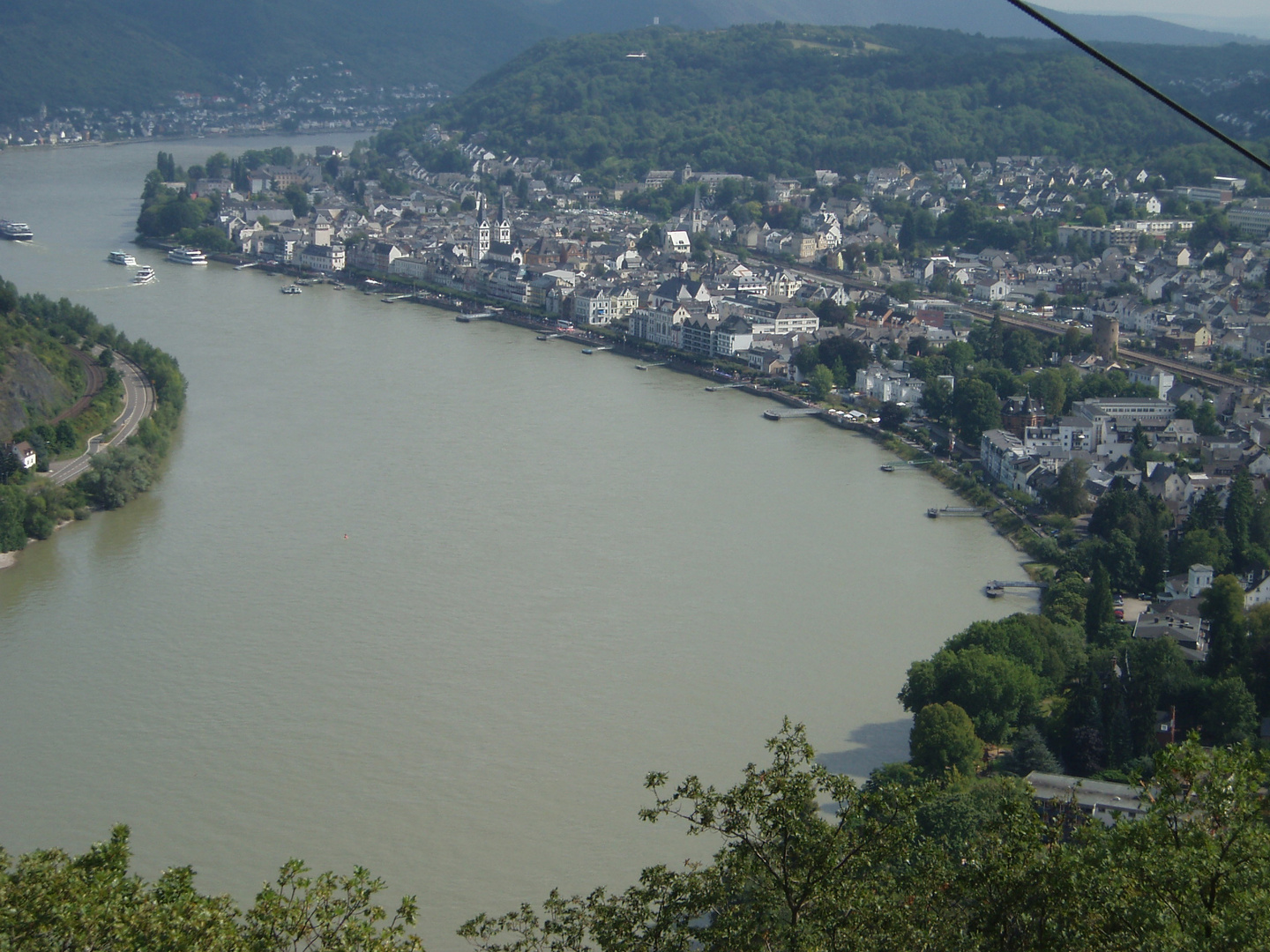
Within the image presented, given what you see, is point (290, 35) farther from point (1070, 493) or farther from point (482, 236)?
point (1070, 493)

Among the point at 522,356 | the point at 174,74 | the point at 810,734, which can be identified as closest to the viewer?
the point at 810,734

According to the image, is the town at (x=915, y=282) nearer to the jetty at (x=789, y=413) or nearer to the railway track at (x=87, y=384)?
the jetty at (x=789, y=413)

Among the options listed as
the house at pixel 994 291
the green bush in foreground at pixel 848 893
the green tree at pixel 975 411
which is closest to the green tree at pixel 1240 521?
the green tree at pixel 975 411

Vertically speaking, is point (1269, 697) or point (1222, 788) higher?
point (1222, 788)

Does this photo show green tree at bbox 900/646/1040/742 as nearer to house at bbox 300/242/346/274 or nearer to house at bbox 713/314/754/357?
house at bbox 713/314/754/357

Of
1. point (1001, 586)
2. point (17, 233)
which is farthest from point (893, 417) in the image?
point (17, 233)

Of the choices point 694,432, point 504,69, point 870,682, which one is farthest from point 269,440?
point 504,69

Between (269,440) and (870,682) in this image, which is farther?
(269,440)

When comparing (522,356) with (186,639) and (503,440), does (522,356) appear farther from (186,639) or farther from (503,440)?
(186,639)
